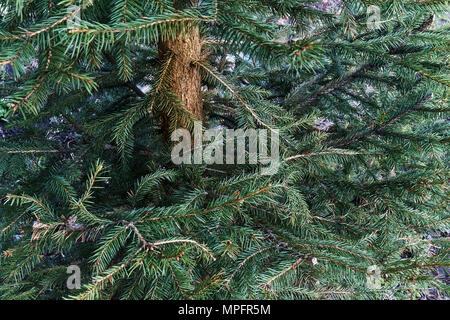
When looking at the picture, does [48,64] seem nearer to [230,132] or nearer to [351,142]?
[230,132]

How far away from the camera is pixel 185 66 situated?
1.55 metres

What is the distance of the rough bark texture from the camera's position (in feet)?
4.91

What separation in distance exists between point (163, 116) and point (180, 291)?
0.99 meters

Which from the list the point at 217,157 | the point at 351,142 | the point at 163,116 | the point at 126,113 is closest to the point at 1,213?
the point at 126,113

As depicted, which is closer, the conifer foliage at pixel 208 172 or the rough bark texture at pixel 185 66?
the conifer foliage at pixel 208 172

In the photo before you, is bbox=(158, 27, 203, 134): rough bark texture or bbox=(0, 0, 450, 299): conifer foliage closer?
bbox=(0, 0, 450, 299): conifer foliage

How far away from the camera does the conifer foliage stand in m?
0.93

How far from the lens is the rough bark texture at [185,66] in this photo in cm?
150

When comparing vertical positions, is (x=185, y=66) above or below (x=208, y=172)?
above

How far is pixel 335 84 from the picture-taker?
2.05 metres

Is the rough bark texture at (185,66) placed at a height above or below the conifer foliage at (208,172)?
above

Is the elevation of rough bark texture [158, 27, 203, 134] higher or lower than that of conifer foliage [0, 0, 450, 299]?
higher

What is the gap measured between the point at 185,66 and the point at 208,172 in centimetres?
57

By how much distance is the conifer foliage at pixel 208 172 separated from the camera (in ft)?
3.05
